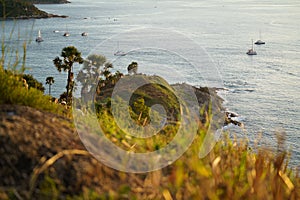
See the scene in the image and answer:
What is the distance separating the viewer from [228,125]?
3631 cm

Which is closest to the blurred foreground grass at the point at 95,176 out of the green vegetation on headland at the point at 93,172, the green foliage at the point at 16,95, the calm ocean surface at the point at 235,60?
the green vegetation on headland at the point at 93,172

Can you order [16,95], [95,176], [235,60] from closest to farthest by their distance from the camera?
1. [95,176]
2. [16,95]
3. [235,60]

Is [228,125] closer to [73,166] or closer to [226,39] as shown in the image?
[73,166]

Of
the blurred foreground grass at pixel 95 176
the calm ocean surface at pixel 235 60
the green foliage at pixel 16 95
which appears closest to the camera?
the blurred foreground grass at pixel 95 176

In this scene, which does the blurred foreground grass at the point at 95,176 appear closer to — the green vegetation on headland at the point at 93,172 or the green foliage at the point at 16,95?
the green vegetation on headland at the point at 93,172

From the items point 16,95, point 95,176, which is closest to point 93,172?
Answer: point 95,176

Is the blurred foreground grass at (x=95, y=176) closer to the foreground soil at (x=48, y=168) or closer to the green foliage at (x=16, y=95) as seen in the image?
the foreground soil at (x=48, y=168)

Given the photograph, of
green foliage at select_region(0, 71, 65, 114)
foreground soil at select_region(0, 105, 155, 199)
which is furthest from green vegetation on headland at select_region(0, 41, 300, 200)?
green foliage at select_region(0, 71, 65, 114)

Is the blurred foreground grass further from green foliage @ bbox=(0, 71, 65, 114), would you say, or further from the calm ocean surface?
the calm ocean surface

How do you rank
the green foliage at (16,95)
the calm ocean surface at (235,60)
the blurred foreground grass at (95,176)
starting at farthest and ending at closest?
the calm ocean surface at (235,60) → the green foliage at (16,95) → the blurred foreground grass at (95,176)

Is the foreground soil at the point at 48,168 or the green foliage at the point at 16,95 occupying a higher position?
the green foliage at the point at 16,95

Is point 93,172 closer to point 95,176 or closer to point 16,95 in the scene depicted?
point 95,176

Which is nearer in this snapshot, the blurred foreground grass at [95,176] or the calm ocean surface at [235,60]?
the blurred foreground grass at [95,176]

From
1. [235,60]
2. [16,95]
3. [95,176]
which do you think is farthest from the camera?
[235,60]
